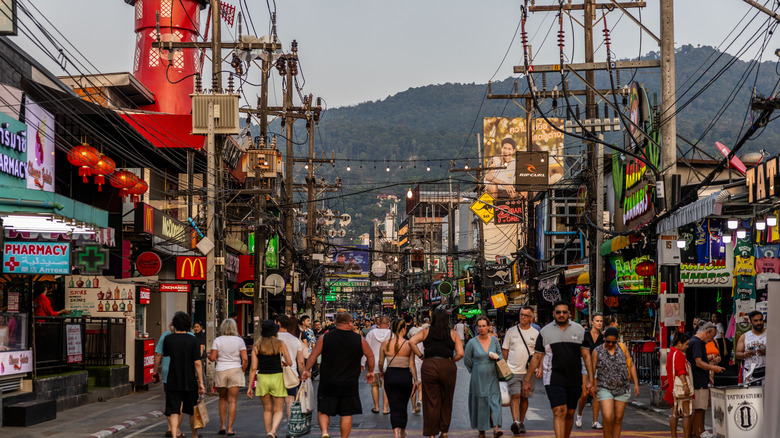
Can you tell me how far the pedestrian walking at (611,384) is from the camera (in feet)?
40.7

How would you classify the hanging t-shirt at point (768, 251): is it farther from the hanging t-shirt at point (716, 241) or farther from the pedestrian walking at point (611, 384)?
the pedestrian walking at point (611, 384)

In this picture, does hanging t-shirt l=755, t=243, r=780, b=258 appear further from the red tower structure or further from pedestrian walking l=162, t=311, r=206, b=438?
the red tower structure

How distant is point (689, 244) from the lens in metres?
21.7

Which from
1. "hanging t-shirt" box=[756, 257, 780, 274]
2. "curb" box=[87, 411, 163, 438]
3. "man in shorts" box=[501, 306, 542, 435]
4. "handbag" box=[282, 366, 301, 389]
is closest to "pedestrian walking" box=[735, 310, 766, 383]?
"man in shorts" box=[501, 306, 542, 435]

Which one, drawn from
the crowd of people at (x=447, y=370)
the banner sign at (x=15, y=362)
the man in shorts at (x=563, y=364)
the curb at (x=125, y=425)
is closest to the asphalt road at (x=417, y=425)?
the curb at (x=125, y=425)

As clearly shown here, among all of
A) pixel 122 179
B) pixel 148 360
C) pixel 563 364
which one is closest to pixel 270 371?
pixel 563 364

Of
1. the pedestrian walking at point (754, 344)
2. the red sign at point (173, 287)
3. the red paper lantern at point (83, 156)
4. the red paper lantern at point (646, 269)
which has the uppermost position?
the red paper lantern at point (83, 156)

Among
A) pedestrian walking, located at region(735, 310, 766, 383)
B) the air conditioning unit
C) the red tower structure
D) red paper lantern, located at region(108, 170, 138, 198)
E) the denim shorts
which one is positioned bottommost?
the denim shorts

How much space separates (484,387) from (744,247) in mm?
9504

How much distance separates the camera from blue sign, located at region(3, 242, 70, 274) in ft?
58.2

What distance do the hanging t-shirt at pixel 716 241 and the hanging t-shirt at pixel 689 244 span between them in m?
0.39

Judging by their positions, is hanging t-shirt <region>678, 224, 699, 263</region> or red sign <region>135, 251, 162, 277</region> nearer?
hanging t-shirt <region>678, 224, 699, 263</region>

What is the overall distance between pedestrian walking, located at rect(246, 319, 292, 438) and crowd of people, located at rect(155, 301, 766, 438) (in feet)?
0.05

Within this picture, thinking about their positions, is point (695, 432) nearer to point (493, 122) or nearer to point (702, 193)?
point (702, 193)
